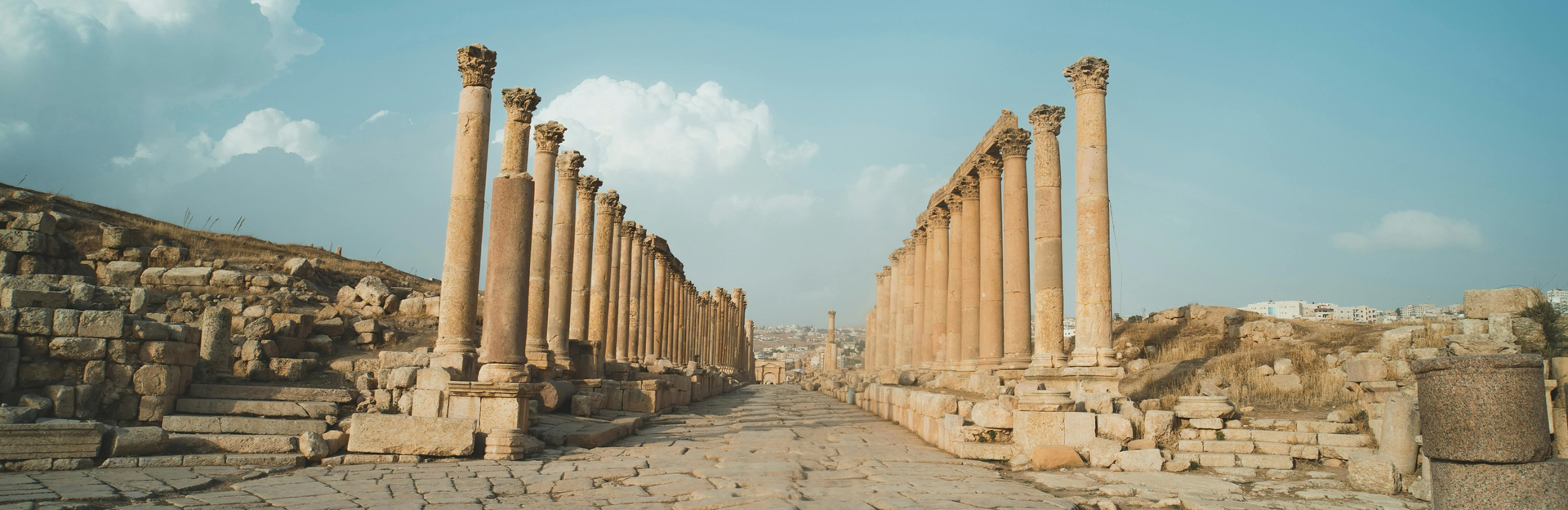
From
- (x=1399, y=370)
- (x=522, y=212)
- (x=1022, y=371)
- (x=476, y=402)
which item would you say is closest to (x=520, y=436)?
(x=476, y=402)

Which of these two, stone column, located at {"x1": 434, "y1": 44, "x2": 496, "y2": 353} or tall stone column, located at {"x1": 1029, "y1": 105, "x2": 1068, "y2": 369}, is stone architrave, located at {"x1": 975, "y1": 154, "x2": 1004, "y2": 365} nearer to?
tall stone column, located at {"x1": 1029, "y1": 105, "x2": 1068, "y2": 369}

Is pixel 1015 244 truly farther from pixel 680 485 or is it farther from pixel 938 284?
pixel 680 485

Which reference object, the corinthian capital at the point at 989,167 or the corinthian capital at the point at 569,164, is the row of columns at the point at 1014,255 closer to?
the corinthian capital at the point at 989,167

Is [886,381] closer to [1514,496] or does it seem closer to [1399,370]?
[1399,370]

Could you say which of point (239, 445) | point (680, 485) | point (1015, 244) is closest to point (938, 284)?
point (1015, 244)

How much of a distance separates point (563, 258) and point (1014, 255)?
9.53 metres

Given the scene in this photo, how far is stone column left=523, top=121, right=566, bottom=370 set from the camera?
1573 cm

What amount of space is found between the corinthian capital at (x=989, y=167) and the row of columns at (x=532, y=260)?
9.10 meters


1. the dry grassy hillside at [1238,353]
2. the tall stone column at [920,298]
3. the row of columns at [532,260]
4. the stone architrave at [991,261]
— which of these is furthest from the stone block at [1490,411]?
the tall stone column at [920,298]


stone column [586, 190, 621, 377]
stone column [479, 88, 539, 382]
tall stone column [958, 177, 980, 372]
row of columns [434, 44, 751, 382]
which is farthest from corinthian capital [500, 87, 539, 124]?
tall stone column [958, 177, 980, 372]

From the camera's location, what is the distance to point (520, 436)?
33.5 feet

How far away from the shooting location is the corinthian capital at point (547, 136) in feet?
54.8

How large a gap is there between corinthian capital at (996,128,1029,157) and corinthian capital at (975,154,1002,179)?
1234 mm

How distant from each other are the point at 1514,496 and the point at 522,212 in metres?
10.9
